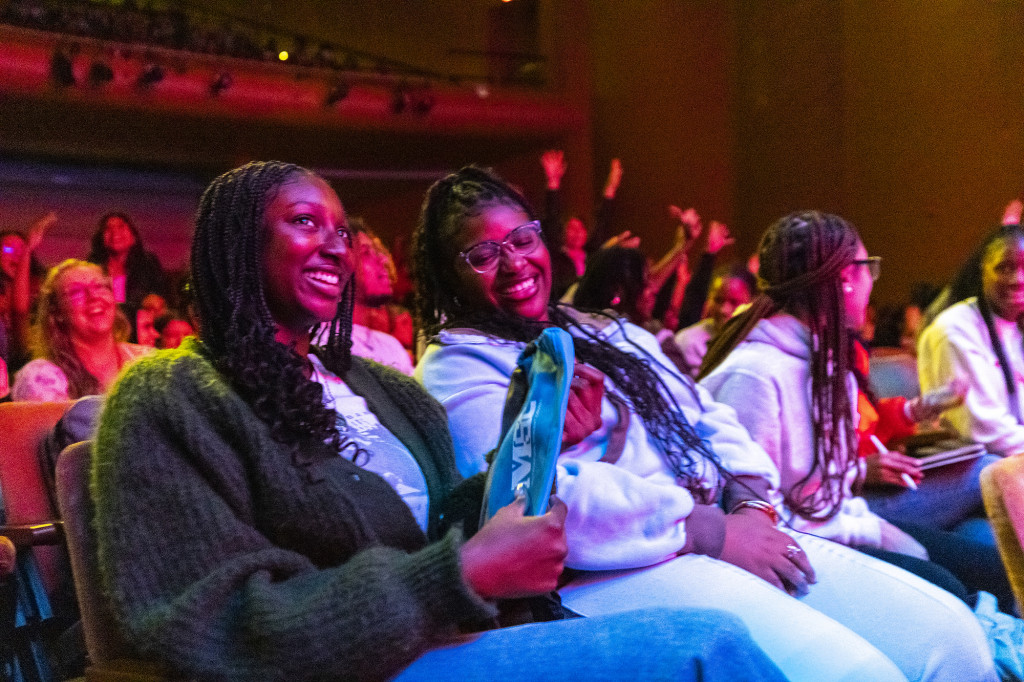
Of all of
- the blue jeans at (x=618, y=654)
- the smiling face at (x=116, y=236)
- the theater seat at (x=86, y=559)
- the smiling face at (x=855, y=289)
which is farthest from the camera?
the smiling face at (x=116, y=236)

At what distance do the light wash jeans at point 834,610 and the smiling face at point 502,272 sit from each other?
24.1 inches

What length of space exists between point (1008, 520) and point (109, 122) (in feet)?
28.4

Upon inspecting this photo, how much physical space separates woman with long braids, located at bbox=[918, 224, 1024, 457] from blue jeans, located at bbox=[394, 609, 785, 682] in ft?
6.87

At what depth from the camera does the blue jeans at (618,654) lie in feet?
3.24

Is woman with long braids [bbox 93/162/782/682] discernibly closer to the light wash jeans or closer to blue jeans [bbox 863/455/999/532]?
the light wash jeans

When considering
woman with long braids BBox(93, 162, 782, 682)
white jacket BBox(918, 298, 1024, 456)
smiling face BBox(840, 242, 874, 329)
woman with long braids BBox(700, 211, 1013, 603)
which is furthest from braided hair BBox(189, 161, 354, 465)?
white jacket BBox(918, 298, 1024, 456)

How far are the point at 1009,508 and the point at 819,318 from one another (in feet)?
2.17

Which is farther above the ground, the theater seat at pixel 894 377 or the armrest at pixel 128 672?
the armrest at pixel 128 672

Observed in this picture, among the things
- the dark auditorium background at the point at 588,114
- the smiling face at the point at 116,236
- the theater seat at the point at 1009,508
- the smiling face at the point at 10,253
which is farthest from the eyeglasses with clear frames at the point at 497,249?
the dark auditorium background at the point at 588,114

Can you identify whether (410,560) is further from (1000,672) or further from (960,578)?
(960,578)

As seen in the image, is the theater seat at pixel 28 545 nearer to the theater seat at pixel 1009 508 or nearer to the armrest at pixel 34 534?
the armrest at pixel 34 534

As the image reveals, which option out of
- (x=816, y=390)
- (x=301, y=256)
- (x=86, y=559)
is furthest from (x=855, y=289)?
(x=86, y=559)

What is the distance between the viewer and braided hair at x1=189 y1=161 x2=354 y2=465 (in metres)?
1.20

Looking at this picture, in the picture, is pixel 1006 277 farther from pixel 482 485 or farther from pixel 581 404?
pixel 482 485
